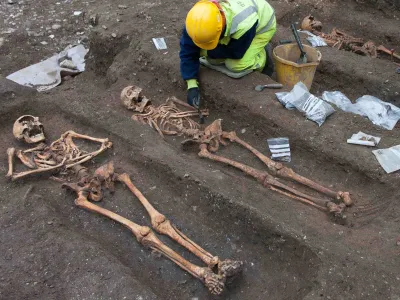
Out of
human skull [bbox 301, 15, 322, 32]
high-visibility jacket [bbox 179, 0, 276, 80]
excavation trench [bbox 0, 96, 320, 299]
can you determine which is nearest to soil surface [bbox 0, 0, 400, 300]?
excavation trench [bbox 0, 96, 320, 299]

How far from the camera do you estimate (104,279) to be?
3.47 meters

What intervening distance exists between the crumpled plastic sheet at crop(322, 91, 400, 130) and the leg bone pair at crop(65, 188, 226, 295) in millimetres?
2975

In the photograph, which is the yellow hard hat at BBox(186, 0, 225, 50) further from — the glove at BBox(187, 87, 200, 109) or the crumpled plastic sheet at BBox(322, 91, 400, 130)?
the crumpled plastic sheet at BBox(322, 91, 400, 130)

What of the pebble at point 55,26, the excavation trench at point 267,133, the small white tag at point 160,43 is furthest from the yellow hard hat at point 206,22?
the pebble at point 55,26

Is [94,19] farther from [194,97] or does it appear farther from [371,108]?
[371,108]

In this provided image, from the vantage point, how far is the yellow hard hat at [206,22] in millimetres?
4312

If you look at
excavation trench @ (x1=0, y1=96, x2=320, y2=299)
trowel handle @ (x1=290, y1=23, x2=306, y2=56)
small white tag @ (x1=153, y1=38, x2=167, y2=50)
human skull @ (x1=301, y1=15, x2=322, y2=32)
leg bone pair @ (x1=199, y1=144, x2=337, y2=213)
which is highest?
trowel handle @ (x1=290, y1=23, x2=306, y2=56)

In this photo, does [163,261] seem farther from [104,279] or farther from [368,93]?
[368,93]

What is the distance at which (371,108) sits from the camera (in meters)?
5.17

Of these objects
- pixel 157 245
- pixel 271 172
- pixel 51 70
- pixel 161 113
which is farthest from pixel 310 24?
pixel 157 245

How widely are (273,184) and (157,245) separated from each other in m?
1.30

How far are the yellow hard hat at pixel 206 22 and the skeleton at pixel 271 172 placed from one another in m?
0.96

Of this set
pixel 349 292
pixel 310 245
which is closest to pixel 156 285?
pixel 310 245

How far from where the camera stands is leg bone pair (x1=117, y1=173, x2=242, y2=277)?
3.25 metres
